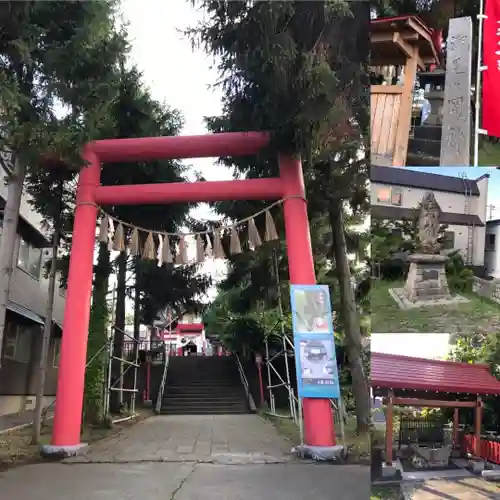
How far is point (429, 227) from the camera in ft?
4.73

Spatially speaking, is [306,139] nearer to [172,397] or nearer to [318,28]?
[318,28]

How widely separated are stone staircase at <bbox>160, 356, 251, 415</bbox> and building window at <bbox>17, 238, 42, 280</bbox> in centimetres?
239

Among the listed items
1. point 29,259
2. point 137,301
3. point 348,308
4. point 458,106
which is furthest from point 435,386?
point 29,259

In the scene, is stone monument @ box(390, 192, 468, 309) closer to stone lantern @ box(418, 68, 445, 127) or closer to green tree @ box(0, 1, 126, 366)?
stone lantern @ box(418, 68, 445, 127)

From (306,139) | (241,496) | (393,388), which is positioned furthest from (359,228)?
(393,388)

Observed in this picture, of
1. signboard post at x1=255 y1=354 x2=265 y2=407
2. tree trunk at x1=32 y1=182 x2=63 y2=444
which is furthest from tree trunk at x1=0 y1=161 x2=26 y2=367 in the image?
signboard post at x1=255 y1=354 x2=265 y2=407

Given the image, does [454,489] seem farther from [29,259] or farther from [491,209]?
[29,259]

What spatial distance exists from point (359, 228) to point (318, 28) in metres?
1.22

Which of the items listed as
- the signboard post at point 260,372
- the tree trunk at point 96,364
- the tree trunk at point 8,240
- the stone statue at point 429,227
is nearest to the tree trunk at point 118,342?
the tree trunk at point 96,364

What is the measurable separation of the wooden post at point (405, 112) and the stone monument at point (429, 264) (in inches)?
7.0

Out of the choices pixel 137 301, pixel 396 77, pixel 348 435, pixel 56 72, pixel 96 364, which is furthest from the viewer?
pixel 137 301

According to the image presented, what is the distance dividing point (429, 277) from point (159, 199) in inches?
87.1

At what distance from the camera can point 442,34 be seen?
159cm

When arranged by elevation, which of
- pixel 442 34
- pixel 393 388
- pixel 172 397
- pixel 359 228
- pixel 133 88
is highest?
pixel 133 88
